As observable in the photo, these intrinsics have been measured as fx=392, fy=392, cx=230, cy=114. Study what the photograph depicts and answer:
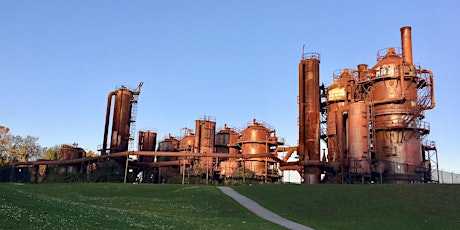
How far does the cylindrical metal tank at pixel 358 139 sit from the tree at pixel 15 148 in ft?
218

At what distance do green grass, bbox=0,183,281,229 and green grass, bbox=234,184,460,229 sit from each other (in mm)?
4134

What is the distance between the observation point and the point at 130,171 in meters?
69.5

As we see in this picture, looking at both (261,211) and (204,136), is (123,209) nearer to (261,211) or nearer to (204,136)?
(261,211)

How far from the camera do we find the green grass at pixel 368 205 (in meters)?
25.8

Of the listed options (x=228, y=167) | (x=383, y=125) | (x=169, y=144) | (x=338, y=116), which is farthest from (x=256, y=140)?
(x=169, y=144)

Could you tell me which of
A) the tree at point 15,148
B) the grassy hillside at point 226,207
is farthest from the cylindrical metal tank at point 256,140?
the tree at point 15,148

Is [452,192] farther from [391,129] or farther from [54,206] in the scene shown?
[54,206]

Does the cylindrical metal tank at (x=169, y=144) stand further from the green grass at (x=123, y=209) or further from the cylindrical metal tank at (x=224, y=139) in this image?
the green grass at (x=123, y=209)

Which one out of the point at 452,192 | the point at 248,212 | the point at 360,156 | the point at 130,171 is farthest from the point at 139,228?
the point at 130,171

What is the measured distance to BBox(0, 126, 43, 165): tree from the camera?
3297 inches

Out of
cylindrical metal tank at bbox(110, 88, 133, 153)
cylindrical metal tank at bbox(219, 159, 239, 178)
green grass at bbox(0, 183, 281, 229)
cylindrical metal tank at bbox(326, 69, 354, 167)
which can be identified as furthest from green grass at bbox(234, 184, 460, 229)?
cylindrical metal tank at bbox(110, 88, 133, 153)

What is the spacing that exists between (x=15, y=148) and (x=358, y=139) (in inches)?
2869

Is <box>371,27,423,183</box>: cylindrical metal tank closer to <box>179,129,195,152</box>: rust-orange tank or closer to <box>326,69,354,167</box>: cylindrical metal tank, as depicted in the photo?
<box>326,69,354,167</box>: cylindrical metal tank

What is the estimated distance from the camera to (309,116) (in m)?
58.4
